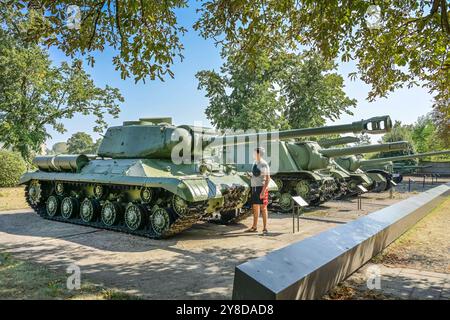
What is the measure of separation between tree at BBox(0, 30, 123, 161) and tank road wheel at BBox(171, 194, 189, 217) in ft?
63.6

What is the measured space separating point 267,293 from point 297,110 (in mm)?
27637

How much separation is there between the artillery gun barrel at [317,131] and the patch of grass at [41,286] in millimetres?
4865

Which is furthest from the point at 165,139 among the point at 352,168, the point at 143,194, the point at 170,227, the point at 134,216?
the point at 352,168

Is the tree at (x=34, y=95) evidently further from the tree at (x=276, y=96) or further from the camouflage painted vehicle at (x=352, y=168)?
the camouflage painted vehicle at (x=352, y=168)

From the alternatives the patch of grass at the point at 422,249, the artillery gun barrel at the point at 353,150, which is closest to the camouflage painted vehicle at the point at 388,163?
the artillery gun barrel at the point at 353,150

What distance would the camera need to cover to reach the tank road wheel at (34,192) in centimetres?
1212

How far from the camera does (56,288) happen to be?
496 centimetres

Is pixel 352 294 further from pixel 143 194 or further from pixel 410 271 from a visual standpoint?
pixel 143 194

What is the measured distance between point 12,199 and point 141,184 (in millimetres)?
11711

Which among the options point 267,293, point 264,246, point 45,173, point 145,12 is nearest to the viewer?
point 267,293

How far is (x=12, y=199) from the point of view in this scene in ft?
56.7
